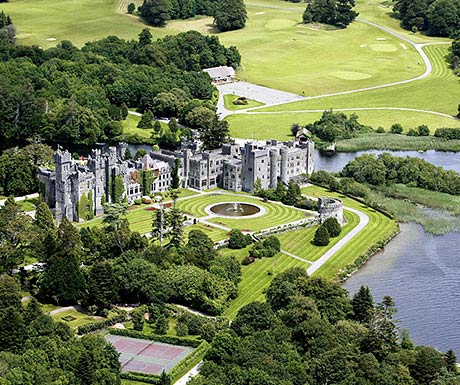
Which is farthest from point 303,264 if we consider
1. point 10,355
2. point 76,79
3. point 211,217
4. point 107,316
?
point 76,79

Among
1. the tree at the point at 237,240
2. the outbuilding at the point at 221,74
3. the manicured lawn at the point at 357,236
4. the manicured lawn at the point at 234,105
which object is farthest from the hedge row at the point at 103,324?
the outbuilding at the point at 221,74

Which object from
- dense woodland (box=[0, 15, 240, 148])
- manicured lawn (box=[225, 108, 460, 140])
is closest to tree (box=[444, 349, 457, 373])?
dense woodland (box=[0, 15, 240, 148])

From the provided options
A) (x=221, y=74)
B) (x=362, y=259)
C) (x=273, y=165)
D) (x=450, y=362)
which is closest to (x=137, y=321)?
(x=450, y=362)

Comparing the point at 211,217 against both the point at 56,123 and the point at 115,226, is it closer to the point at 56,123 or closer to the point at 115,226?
the point at 115,226

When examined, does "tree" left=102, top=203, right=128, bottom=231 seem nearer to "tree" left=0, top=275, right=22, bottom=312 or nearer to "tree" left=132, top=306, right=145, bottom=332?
"tree" left=0, top=275, right=22, bottom=312

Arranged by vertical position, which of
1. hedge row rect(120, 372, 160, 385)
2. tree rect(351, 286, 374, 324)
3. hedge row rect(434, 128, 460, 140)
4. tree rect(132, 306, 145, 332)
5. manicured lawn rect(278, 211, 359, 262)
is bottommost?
hedge row rect(434, 128, 460, 140)
